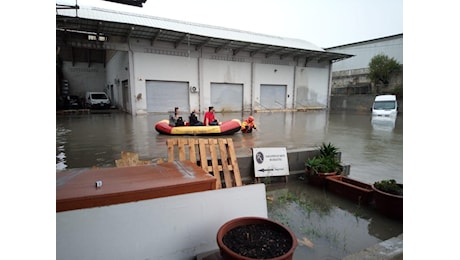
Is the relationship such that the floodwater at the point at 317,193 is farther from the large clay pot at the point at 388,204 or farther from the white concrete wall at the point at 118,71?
the white concrete wall at the point at 118,71

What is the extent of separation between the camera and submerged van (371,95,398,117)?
15.6 metres

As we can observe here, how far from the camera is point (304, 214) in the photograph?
3.11 metres

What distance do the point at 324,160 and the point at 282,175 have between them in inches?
32.1

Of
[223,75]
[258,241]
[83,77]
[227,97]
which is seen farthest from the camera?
[83,77]

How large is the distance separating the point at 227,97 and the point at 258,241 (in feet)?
59.2

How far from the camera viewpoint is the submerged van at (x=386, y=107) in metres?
15.6

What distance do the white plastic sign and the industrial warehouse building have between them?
1179 cm

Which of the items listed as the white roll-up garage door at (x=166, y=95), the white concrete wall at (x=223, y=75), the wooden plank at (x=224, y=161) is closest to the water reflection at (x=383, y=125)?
the wooden plank at (x=224, y=161)

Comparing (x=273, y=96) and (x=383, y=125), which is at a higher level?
(x=273, y=96)

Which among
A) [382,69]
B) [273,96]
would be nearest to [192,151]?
[273,96]

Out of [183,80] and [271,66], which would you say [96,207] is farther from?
[271,66]

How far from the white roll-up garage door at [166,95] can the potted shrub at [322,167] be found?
13576mm

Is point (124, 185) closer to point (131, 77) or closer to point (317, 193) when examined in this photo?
point (317, 193)

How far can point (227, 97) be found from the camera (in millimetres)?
19203
